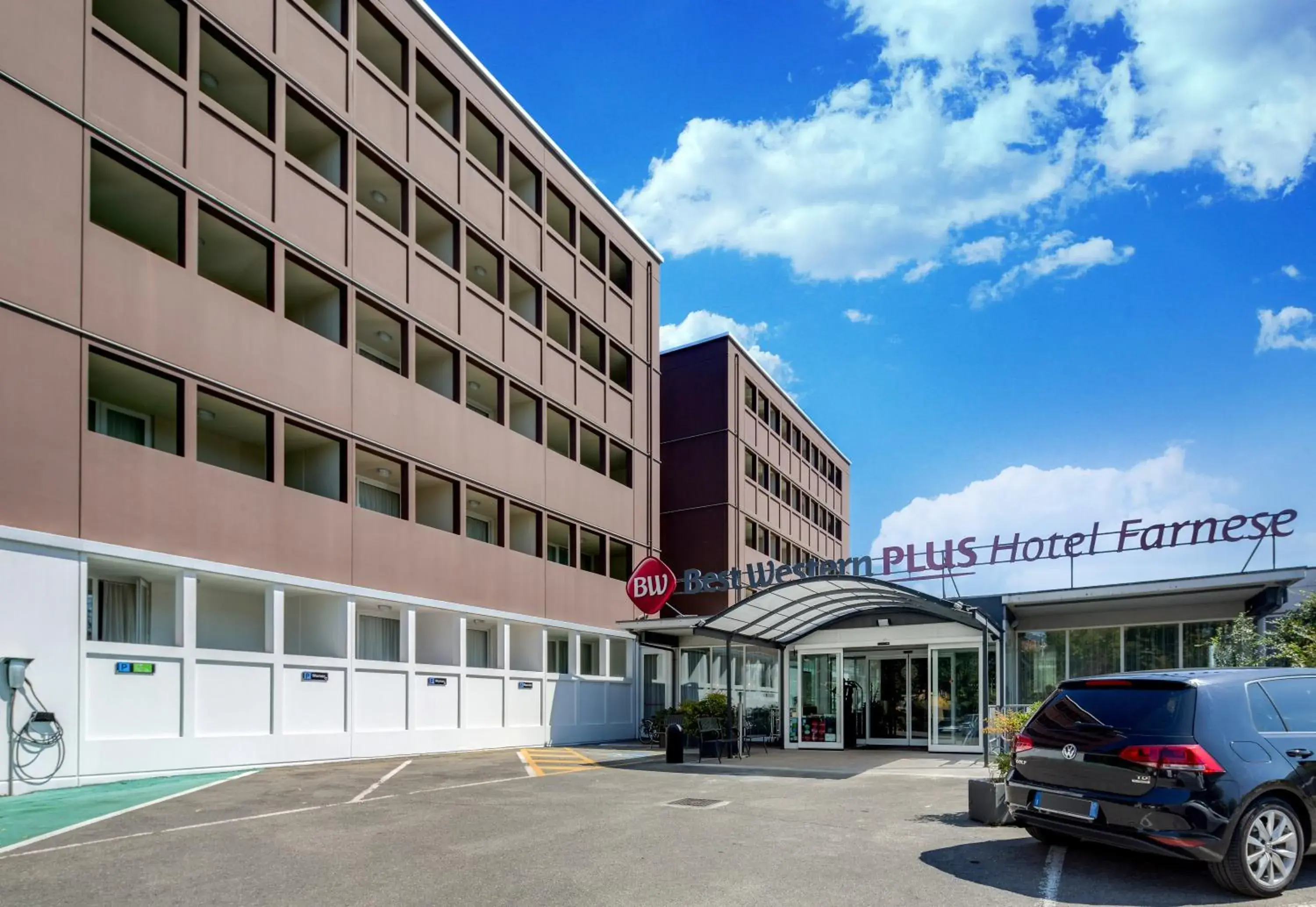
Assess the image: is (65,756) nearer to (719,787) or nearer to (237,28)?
(719,787)

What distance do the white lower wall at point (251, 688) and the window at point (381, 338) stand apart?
5.47 m

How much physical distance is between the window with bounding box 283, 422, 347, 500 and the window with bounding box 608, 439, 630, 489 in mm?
12026

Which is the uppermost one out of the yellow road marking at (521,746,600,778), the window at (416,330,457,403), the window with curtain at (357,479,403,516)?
the window at (416,330,457,403)

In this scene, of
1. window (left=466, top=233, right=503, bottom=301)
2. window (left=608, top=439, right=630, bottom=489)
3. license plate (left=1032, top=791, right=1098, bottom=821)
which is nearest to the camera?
license plate (left=1032, top=791, right=1098, bottom=821)

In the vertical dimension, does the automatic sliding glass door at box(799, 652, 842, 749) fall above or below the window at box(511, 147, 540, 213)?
below

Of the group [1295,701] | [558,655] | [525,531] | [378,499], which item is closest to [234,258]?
[378,499]

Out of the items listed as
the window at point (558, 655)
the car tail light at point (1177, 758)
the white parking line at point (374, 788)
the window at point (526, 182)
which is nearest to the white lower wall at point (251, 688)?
the window at point (558, 655)

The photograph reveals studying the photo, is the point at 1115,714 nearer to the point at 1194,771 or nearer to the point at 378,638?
the point at 1194,771

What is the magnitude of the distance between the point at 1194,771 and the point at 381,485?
62.8ft

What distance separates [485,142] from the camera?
91.7 ft

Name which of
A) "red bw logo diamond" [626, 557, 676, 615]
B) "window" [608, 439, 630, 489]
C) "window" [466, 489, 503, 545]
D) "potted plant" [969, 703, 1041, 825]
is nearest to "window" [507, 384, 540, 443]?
"window" [466, 489, 503, 545]

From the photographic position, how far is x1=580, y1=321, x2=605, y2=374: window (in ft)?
104

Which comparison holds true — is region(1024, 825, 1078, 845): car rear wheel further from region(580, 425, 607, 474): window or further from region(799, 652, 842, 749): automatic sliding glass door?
region(580, 425, 607, 474): window

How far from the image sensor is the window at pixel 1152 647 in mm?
22562
